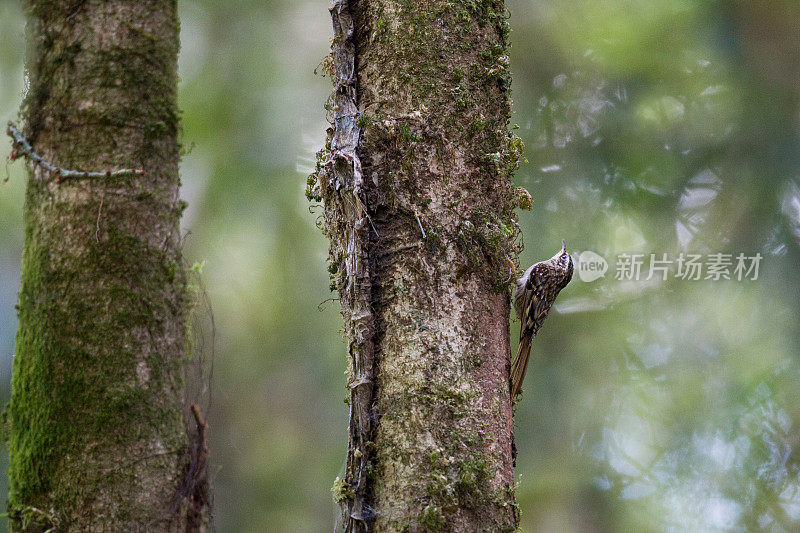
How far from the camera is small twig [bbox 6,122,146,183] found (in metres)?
2.76

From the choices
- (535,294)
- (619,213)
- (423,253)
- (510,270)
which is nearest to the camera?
(423,253)

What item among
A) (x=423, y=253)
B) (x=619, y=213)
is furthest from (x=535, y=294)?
(x=619, y=213)

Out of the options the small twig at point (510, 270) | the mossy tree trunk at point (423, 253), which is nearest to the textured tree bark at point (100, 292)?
the mossy tree trunk at point (423, 253)

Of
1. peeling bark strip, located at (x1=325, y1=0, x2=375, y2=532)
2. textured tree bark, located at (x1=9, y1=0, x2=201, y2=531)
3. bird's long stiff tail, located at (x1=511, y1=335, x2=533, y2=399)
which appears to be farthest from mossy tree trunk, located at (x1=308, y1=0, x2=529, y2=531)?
textured tree bark, located at (x1=9, y1=0, x2=201, y2=531)

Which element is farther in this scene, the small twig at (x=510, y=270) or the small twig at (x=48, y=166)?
the small twig at (x=48, y=166)

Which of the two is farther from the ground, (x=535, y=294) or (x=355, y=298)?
(x=535, y=294)

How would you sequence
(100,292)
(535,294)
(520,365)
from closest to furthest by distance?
1. (100,292)
2. (520,365)
3. (535,294)

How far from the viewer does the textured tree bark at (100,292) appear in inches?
102

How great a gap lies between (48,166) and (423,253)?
169 centimetres

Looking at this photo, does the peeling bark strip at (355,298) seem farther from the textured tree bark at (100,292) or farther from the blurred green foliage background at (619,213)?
the blurred green foliage background at (619,213)

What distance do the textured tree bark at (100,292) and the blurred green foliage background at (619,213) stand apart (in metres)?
2.97

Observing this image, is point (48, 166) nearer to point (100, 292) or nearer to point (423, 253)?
point (100, 292)

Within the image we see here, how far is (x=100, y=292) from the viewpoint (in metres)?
2.70

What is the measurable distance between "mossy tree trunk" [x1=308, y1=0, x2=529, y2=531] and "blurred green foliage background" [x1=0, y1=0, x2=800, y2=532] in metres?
4.13
